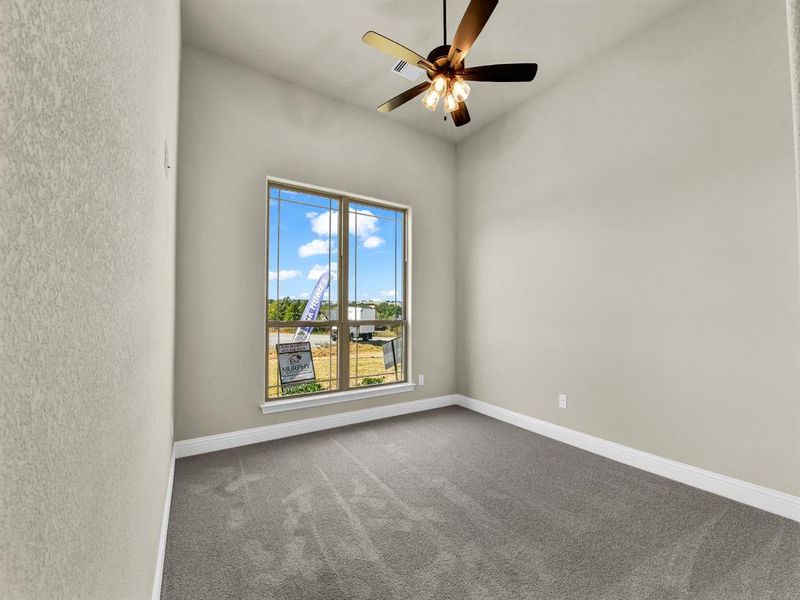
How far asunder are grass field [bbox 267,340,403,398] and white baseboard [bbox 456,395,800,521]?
4.75 ft

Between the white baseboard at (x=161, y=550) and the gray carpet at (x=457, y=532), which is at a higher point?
the white baseboard at (x=161, y=550)

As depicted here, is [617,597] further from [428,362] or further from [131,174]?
[428,362]

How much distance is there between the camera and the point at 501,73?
2.25 m

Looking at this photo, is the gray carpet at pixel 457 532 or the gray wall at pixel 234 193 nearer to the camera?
the gray carpet at pixel 457 532

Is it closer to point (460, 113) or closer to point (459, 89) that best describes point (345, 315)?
point (460, 113)

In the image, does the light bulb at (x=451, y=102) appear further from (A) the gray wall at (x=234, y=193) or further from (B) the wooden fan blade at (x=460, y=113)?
(A) the gray wall at (x=234, y=193)

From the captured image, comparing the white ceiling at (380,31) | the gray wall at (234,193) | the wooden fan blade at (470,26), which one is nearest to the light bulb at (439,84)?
the wooden fan blade at (470,26)

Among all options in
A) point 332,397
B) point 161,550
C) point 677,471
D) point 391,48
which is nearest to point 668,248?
point 677,471

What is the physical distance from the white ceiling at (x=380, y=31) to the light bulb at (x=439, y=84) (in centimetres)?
62

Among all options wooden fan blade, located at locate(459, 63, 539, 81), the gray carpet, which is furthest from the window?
wooden fan blade, located at locate(459, 63, 539, 81)

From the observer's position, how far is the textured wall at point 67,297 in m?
0.27

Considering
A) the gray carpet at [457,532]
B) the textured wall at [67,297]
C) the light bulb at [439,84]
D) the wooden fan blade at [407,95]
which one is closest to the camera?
the textured wall at [67,297]

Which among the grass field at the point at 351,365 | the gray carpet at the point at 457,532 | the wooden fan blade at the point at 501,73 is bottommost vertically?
the gray carpet at the point at 457,532

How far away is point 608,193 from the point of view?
2.96 metres
